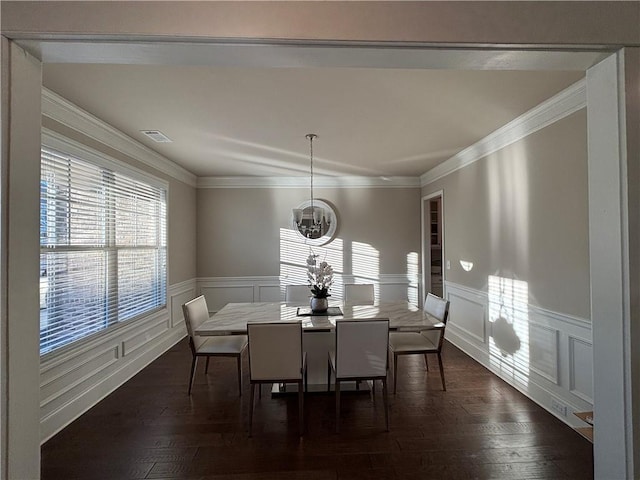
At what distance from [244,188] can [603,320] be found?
5.04 metres

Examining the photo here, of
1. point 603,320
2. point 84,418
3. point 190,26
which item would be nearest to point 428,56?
point 190,26

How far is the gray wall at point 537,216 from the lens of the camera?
7.90 feet

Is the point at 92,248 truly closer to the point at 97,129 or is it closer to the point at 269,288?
the point at 97,129

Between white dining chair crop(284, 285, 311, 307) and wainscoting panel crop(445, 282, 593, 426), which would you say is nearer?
wainscoting panel crop(445, 282, 593, 426)

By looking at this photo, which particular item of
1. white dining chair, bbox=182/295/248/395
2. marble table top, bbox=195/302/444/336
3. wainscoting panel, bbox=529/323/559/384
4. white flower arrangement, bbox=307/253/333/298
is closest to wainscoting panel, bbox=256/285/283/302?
marble table top, bbox=195/302/444/336

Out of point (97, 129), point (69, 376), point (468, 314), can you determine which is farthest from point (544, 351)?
point (97, 129)

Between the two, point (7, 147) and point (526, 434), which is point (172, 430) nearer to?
point (7, 147)

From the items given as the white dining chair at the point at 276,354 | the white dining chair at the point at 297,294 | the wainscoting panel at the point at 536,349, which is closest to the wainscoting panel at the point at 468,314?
the wainscoting panel at the point at 536,349

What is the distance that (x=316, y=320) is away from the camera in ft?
9.52

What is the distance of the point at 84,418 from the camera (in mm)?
2646

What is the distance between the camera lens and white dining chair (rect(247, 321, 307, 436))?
7.80 feet

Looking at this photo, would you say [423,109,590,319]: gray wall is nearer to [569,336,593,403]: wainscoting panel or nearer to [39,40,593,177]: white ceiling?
[569,336,593,403]: wainscoting panel

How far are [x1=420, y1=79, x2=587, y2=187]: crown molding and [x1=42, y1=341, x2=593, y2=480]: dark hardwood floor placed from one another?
240 centimetres

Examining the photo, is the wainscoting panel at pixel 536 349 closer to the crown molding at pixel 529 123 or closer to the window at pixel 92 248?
the crown molding at pixel 529 123
